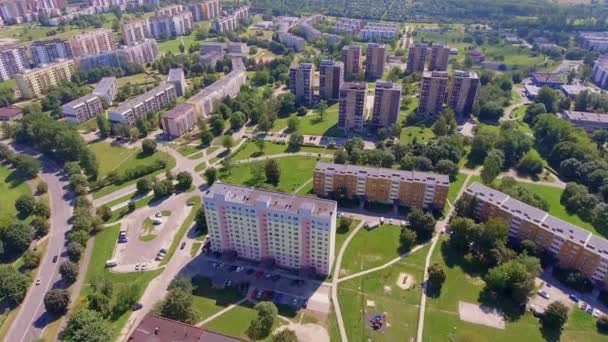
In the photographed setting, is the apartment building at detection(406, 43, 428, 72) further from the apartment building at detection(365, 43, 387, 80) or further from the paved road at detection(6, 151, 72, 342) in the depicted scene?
the paved road at detection(6, 151, 72, 342)

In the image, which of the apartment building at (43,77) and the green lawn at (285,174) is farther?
the apartment building at (43,77)

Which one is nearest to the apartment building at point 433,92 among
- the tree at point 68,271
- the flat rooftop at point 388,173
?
the flat rooftop at point 388,173

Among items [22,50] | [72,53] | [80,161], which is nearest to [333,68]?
[80,161]

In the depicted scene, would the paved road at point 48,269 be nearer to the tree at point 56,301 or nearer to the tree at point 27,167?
the tree at point 56,301

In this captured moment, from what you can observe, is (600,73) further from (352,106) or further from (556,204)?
(352,106)

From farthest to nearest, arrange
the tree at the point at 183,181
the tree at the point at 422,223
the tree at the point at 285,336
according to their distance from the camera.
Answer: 1. the tree at the point at 183,181
2. the tree at the point at 422,223
3. the tree at the point at 285,336

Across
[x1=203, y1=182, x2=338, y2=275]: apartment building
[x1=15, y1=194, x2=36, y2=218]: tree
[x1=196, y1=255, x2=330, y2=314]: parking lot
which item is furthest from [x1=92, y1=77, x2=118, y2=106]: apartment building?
[x1=196, y1=255, x2=330, y2=314]: parking lot

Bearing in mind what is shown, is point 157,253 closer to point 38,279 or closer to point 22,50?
point 38,279
